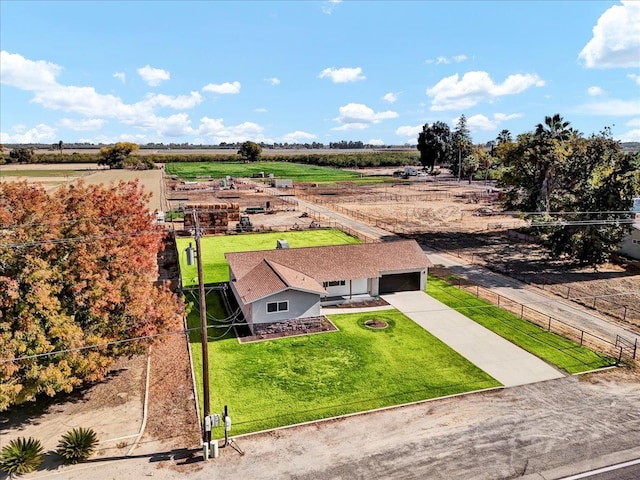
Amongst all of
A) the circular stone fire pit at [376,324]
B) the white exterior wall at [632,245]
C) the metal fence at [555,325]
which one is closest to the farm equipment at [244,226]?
the metal fence at [555,325]

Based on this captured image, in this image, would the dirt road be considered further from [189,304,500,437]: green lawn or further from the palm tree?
the palm tree

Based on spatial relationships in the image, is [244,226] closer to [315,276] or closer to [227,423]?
[315,276]

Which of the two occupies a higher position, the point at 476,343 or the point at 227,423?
the point at 227,423

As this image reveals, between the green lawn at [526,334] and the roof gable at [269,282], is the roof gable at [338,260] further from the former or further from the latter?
the green lawn at [526,334]

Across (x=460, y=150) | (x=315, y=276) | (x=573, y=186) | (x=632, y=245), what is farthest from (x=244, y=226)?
(x=460, y=150)

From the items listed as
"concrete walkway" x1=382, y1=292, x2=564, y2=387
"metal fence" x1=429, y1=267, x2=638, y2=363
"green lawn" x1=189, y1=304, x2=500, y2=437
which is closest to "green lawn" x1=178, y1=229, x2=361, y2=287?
"green lawn" x1=189, y1=304, x2=500, y2=437

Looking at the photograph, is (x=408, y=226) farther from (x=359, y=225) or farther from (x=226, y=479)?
(x=226, y=479)
